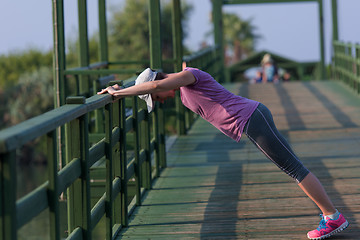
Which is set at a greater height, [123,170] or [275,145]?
[275,145]

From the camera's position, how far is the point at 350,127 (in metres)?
11.5

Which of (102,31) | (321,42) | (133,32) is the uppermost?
(133,32)

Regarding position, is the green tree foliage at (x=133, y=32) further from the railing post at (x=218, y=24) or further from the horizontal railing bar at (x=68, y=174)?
the horizontal railing bar at (x=68, y=174)

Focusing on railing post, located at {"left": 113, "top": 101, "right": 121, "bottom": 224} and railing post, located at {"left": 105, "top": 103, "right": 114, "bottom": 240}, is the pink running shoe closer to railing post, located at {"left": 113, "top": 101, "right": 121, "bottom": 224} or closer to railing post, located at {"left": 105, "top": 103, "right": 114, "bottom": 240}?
railing post, located at {"left": 105, "top": 103, "right": 114, "bottom": 240}

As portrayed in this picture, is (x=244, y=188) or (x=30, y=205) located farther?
(x=244, y=188)

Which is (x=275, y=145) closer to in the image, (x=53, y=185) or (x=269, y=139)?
(x=269, y=139)

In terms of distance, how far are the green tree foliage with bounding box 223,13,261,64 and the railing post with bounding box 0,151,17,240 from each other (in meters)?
84.8

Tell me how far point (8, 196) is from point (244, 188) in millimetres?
4225

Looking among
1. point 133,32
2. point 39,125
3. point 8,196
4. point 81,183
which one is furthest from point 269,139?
point 133,32

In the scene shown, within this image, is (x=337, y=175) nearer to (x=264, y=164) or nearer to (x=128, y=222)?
(x=264, y=164)

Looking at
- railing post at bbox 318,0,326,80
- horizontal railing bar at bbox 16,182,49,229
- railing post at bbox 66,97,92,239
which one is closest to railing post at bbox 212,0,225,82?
railing post at bbox 318,0,326,80

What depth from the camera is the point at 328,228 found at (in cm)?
523

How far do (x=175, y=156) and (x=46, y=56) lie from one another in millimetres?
64896

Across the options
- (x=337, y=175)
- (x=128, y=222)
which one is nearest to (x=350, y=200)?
(x=337, y=175)
